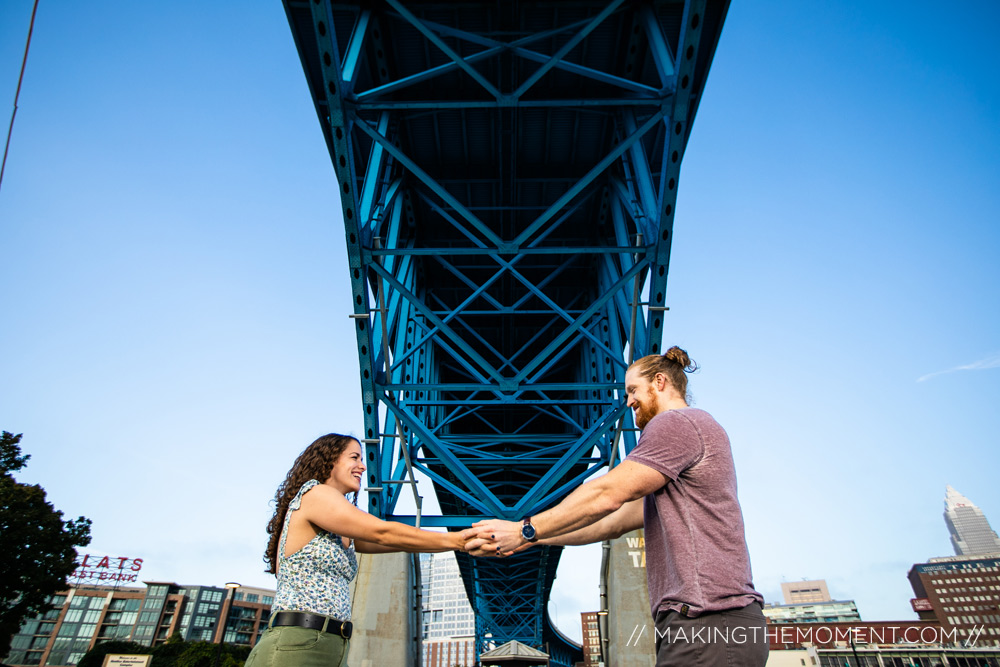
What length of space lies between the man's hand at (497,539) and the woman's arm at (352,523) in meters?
0.23

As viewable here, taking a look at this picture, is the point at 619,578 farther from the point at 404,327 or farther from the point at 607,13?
the point at 607,13

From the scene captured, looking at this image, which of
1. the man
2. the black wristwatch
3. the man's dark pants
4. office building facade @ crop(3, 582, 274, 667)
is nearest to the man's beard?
the man

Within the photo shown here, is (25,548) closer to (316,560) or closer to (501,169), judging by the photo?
(501,169)

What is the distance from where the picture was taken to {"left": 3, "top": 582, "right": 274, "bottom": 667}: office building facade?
84.6 m

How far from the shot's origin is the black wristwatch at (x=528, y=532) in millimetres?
2617

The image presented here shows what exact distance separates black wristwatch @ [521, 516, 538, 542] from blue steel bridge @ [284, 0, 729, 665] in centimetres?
662

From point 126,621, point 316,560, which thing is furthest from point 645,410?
point 126,621

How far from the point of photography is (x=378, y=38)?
9.06 metres

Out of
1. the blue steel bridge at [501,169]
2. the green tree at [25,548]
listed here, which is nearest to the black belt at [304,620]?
the blue steel bridge at [501,169]

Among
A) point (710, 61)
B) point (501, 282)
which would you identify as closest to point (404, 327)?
point (501, 282)

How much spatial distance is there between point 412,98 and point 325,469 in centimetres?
835

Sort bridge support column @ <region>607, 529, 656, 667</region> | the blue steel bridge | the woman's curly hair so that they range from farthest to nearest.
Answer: bridge support column @ <region>607, 529, 656, 667</region>
the blue steel bridge
the woman's curly hair

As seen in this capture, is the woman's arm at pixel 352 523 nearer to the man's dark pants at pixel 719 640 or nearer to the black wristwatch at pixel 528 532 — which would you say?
the black wristwatch at pixel 528 532

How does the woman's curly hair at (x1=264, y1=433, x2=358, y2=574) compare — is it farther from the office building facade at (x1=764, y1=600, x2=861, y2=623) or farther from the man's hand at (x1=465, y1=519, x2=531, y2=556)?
the office building facade at (x1=764, y1=600, x2=861, y2=623)
